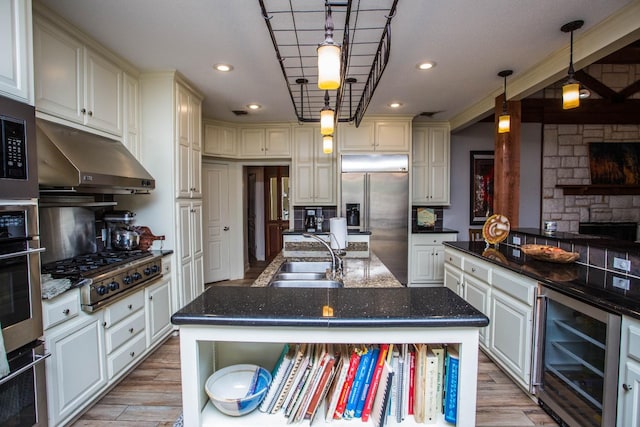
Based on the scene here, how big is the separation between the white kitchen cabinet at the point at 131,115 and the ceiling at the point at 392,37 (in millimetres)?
180

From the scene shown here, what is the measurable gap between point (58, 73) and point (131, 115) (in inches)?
29.6

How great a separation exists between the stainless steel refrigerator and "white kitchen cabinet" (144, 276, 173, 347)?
8.26ft

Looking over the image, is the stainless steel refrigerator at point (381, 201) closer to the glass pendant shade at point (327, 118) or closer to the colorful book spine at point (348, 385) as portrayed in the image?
the glass pendant shade at point (327, 118)

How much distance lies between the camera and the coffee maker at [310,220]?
5.16 metres

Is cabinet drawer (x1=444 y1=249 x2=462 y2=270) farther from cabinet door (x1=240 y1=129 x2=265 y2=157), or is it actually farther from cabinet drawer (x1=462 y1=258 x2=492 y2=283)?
cabinet door (x1=240 y1=129 x2=265 y2=157)

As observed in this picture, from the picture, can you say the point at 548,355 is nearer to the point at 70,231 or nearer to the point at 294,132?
the point at 70,231

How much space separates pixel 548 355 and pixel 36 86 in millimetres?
3483

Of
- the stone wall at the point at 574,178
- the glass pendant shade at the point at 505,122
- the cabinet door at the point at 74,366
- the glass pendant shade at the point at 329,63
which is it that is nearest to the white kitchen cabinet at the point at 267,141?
the glass pendant shade at the point at 505,122

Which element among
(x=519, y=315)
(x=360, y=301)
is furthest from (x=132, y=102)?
(x=519, y=315)

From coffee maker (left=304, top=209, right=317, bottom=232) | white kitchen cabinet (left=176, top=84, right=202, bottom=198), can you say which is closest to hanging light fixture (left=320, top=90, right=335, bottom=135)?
white kitchen cabinet (left=176, top=84, right=202, bottom=198)

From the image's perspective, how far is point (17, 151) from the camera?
1.47m

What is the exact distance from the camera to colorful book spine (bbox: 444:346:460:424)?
98 centimetres

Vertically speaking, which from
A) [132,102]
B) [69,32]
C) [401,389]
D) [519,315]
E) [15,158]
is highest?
[69,32]

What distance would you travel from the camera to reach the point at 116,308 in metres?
2.23
